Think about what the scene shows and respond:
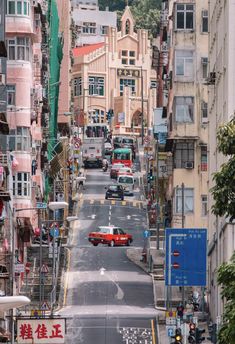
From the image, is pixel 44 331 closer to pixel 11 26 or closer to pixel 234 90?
pixel 234 90

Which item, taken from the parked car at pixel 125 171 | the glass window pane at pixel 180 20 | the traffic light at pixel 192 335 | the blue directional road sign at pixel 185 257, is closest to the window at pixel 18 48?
the glass window pane at pixel 180 20

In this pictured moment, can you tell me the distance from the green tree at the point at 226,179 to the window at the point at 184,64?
8391 centimetres

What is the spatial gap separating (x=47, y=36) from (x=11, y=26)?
34.8 m

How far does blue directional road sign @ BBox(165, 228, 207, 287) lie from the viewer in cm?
8638

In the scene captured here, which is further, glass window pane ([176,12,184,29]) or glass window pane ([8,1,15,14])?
glass window pane ([176,12,184,29])

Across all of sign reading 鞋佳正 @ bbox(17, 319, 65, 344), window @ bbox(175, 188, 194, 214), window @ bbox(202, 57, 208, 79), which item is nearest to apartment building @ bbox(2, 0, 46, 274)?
window @ bbox(175, 188, 194, 214)

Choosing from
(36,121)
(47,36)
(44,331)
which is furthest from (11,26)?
(44,331)

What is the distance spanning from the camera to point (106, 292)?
11600 centimetres

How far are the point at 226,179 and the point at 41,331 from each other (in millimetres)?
26682

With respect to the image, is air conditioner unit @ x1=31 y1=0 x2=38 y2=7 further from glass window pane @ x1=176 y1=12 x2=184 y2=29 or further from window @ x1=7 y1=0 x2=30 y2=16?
glass window pane @ x1=176 y1=12 x2=184 y2=29

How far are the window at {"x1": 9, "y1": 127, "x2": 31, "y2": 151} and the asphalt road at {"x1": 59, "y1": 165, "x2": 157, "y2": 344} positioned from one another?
865 centimetres

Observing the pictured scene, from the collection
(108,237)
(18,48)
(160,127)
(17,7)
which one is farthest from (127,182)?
(17,7)

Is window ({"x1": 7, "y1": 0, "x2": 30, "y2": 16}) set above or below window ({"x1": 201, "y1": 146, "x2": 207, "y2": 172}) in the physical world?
above

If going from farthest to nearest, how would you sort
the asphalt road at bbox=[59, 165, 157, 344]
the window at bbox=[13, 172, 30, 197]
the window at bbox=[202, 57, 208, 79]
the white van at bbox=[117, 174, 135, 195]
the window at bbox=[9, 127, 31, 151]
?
the white van at bbox=[117, 174, 135, 195] < the window at bbox=[202, 57, 208, 79] < the window at bbox=[13, 172, 30, 197] < the window at bbox=[9, 127, 31, 151] < the asphalt road at bbox=[59, 165, 157, 344]
